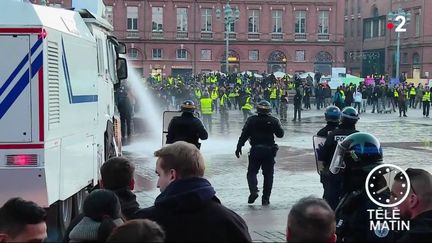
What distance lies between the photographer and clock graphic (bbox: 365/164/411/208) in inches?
173

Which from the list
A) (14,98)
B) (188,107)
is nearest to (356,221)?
(14,98)

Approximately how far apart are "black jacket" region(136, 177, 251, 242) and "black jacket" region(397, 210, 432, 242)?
969 millimetres

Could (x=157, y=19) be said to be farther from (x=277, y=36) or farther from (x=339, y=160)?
(x=339, y=160)

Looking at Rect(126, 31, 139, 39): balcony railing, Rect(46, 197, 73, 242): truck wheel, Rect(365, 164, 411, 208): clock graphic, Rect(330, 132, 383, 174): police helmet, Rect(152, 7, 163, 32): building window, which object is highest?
Rect(152, 7, 163, 32): building window

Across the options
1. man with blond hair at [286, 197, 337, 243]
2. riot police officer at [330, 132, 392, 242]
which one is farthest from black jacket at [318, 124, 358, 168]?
man with blond hair at [286, 197, 337, 243]

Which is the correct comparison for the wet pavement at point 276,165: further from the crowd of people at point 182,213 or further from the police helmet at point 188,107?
the crowd of people at point 182,213

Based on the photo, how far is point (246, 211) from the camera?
11055 millimetres

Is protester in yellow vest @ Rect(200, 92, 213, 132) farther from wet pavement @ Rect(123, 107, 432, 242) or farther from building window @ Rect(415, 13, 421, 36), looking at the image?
building window @ Rect(415, 13, 421, 36)

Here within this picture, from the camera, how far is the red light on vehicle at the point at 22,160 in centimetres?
746

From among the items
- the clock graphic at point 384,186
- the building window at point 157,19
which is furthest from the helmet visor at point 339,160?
the building window at point 157,19

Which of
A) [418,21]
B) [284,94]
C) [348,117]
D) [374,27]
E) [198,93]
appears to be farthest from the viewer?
[374,27]

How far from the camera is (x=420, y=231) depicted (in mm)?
4059

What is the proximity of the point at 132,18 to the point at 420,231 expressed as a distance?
229ft

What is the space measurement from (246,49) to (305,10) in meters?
7.81
